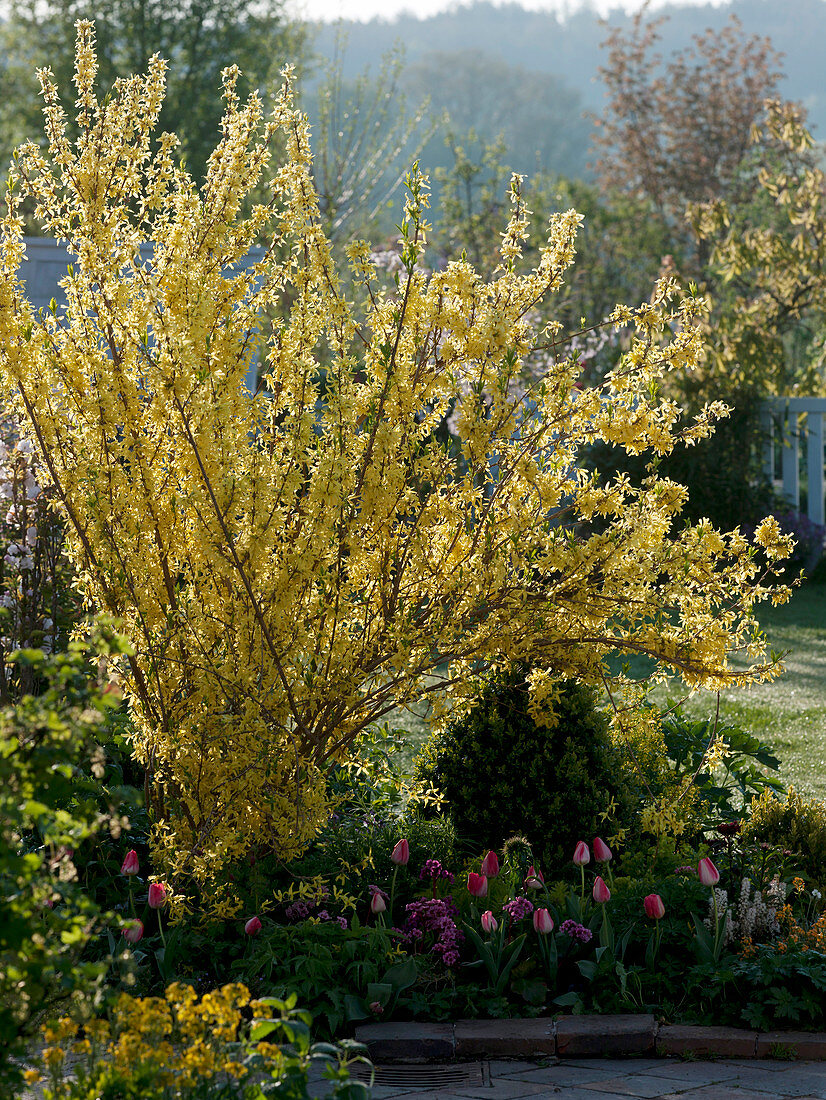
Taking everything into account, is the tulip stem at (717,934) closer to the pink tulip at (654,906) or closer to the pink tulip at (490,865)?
the pink tulip at (654,906)

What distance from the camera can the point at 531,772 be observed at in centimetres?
395

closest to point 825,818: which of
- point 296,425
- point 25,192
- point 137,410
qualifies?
point 296,425

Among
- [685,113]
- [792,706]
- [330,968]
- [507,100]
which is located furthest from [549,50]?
[330,968]

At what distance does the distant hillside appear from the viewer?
69500 mm

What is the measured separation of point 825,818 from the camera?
3.90m

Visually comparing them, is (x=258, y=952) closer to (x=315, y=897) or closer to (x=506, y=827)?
(x=315, y=897)

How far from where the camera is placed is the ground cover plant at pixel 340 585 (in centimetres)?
320

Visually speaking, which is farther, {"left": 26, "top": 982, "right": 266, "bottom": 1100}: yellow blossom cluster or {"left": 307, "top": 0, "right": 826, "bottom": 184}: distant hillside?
{"left": 307, "top": 0, "right": 826, "bottom": 184}: distant hillside

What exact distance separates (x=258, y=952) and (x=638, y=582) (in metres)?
1.56

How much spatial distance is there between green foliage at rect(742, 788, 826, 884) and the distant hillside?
202ft

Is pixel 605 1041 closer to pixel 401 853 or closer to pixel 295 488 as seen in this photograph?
pixel 401 853

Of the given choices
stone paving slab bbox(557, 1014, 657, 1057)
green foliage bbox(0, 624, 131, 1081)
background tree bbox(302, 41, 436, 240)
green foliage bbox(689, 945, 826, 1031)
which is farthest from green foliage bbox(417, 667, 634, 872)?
background tree bbox(302, 41, 436, 240)

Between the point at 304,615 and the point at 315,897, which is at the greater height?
the point at 304,615

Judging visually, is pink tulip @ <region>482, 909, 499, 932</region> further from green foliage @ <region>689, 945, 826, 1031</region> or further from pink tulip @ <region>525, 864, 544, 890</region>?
green foliage @ <region>689, 945, 826, 1031</region>
